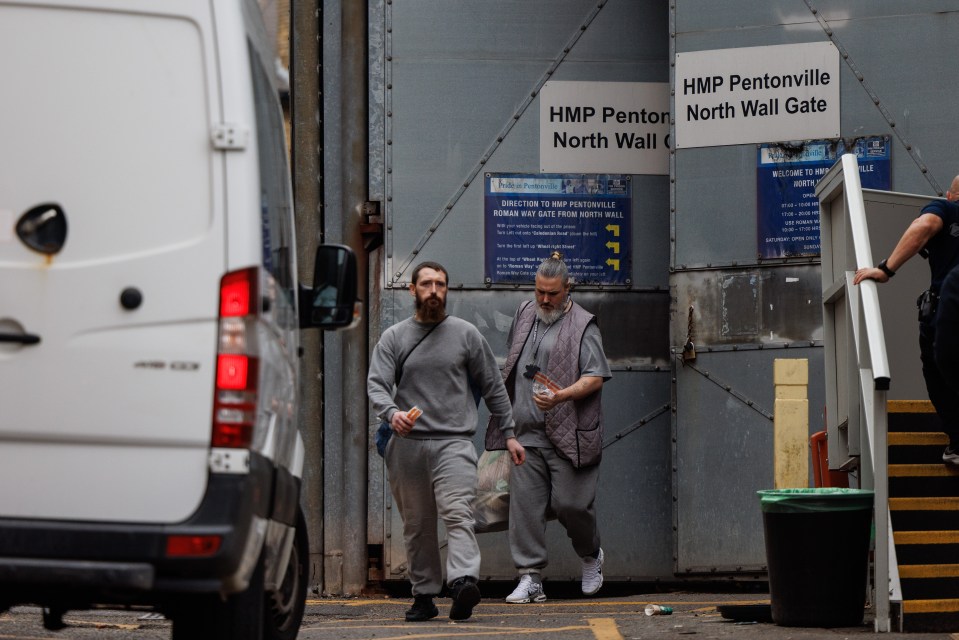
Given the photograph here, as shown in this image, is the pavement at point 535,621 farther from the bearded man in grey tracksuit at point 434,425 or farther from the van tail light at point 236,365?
the van tail light at point 236,365

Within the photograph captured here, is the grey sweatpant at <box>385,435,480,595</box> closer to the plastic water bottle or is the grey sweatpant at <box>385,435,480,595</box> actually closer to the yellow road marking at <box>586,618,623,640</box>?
the yellow road marking at <box>586,618,623,640</box>

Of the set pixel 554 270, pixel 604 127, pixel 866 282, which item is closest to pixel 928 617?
pixel 866 282

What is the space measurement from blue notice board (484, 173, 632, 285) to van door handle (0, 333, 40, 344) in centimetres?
659

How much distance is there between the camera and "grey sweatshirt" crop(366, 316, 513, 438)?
30.1 ft

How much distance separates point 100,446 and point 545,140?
689cm

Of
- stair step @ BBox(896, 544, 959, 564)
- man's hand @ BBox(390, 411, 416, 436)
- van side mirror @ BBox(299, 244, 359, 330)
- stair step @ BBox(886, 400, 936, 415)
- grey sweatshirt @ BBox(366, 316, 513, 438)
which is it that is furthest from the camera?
grey sweatshirt @ BBox(366, 316, 513, 438)

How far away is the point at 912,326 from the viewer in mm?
10305

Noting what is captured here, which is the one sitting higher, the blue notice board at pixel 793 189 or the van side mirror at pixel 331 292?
the blue notice board at pixel 793 189

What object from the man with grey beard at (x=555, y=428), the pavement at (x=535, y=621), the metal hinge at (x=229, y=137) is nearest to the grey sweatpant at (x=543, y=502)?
the man with grey beard at (x=555, y=428)

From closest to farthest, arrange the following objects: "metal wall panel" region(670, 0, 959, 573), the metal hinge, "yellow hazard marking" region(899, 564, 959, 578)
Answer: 1. the metal hinge
2. "yellow hazard marking" region(899, 564, 959, 578)
3. "metal wall panel" region(670, 0, 959, 573)

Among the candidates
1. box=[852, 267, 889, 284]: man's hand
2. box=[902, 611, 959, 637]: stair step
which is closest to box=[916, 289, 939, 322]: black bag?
box=[852, 267, 889, 284]: man's hand

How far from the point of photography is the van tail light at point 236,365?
486 cm

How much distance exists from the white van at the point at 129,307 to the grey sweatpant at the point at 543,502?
17.2 feet

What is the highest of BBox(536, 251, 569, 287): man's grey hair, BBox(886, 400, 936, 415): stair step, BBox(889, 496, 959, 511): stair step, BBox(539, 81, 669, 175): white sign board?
BBox(539, 81, 669, 175): white sign board
